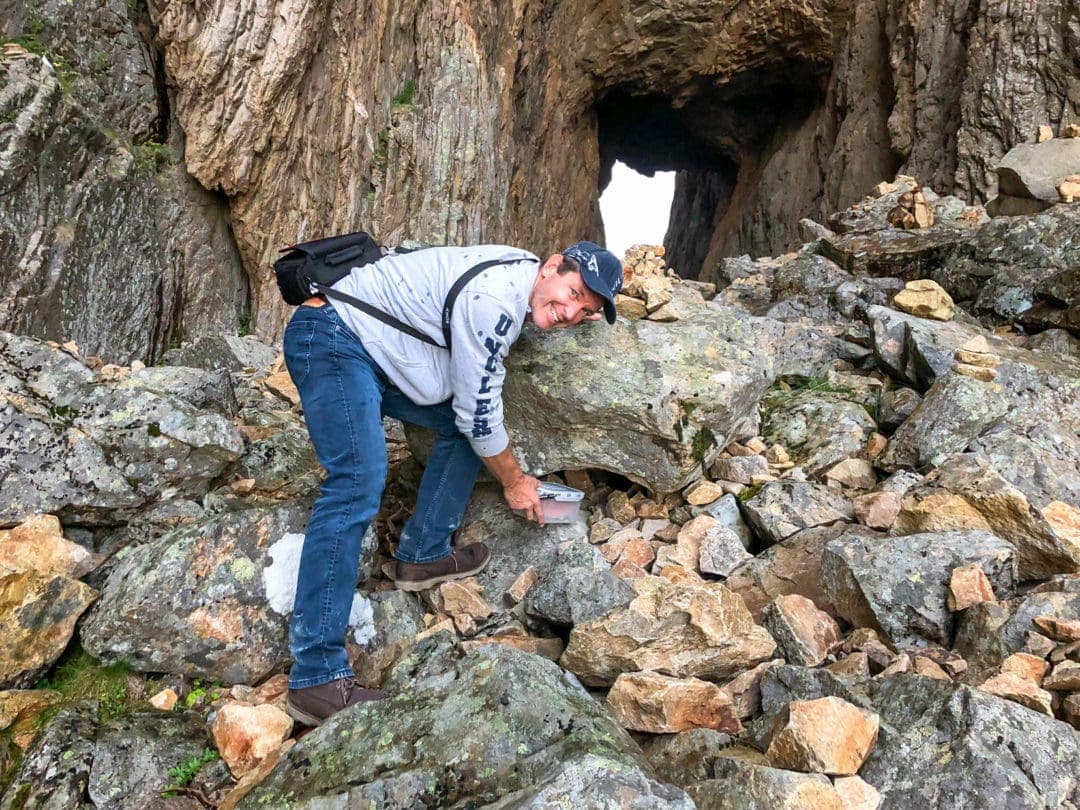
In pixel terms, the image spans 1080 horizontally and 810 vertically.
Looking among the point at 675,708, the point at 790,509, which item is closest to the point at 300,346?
the point at 675,708

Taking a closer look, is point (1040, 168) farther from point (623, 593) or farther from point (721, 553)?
point (623, 593)

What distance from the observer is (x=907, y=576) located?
3205mm

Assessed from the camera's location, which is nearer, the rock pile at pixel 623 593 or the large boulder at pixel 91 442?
the rock pile at pixel 623 593

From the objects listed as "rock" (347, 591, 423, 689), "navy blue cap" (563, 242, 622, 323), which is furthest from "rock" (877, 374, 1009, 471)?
"rock" (347, 591, 423, 689)

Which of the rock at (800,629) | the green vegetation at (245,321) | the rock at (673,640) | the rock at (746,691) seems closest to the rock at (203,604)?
the rock at (673,640)

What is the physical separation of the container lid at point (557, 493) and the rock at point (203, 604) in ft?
4.34

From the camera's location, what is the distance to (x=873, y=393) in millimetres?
5477

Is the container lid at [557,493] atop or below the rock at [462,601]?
atop

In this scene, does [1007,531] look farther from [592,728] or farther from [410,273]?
[410,273]

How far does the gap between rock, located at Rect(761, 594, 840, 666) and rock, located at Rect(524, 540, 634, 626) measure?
2.14 ft

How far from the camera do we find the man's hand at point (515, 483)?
349 cm

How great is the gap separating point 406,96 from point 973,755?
11.9 m

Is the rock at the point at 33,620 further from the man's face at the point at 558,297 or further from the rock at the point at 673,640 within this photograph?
the man's face at the point at 558,297

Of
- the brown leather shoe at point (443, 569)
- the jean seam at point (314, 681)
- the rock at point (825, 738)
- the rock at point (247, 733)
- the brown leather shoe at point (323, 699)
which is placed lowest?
the rock at point (247, 733)
